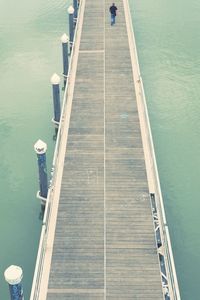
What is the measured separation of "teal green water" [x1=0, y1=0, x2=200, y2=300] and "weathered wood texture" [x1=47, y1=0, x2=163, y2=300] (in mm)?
3219

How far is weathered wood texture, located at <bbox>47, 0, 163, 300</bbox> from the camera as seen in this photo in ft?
50.6

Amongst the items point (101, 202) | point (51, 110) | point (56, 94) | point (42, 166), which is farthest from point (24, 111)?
point (101, 202)

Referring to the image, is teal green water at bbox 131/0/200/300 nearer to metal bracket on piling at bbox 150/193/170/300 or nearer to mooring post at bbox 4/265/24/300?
metal bracket on piling at bbox 150/193/170/300

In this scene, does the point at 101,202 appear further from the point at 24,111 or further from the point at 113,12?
the point at 113,12

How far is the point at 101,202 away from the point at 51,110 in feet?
40.2

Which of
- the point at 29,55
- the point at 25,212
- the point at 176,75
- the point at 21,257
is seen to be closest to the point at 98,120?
the point at 25,212

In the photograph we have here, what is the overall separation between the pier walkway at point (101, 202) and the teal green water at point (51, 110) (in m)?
3.12

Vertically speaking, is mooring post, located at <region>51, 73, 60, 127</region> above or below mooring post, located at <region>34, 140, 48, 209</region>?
above

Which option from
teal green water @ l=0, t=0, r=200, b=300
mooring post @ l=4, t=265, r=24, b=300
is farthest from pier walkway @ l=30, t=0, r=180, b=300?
teal green water @ l=0, t=0, r=200, b=300

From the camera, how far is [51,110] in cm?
2909

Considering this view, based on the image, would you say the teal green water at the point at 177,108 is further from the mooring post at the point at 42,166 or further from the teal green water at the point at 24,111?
the teal green water at the point at 24,111

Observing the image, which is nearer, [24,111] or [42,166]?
[42,166]

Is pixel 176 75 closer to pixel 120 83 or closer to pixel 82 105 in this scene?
pixel 120 83

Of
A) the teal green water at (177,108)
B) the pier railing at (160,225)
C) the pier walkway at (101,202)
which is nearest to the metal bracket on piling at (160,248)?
the pier railing at (160,225)
